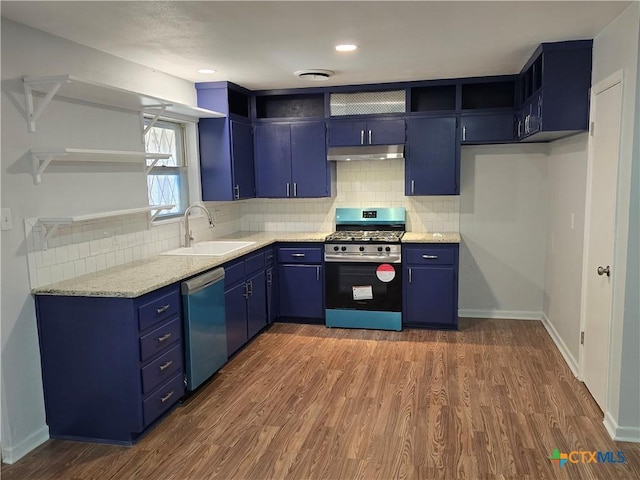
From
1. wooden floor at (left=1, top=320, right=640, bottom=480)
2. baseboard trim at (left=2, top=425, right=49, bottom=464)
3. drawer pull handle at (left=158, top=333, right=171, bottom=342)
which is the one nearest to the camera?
wooden floor at (left=1, top=320, right=640, bottom=480)

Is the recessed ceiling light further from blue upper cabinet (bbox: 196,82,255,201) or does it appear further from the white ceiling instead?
blue upper cabinet (bbox: 196,82,255,201)

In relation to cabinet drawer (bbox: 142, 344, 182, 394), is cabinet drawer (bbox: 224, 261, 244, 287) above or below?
above

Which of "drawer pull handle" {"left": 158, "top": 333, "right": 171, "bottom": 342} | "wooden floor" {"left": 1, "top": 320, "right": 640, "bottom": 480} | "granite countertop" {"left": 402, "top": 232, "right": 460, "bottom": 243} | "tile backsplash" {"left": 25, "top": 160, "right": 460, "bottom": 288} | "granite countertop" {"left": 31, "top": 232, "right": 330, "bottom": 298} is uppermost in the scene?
"tile backsplash" {"left": 25, "top": 160, "right": 460, "bottom": 288}

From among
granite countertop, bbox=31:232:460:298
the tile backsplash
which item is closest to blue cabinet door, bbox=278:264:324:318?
granite countertop, bbox=31:232:460:298

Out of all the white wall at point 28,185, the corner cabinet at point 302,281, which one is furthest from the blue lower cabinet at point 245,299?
the white wall at point 28,185

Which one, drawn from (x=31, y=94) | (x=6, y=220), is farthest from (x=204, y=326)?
(x=31, y=94)

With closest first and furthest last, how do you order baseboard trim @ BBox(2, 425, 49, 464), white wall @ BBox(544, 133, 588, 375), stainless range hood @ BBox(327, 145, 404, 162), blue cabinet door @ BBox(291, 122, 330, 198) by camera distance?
baseboard trim @ BBox(2, 425, 49, 464)
white wall @ BBox(544, 133, 588, 375)
stainless range hood @ BBox(327, 145, 404, 162)
blue cabinet door @ BBox(291, 122, 330, 198)

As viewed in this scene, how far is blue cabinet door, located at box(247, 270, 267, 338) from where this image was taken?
14.6ft

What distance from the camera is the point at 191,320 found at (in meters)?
3.36

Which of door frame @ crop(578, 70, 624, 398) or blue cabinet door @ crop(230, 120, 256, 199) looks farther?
blue cabinet door @ crop(230, 120, 256, 199)

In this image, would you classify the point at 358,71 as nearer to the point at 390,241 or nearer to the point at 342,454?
the point at 390,241

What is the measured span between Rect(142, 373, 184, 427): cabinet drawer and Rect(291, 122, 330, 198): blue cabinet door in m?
2.51

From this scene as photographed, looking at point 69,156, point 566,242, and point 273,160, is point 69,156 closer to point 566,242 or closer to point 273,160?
point 273,160

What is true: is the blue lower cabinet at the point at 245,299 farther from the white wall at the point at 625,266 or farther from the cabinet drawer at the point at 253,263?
the white wall at the point at 625,266
